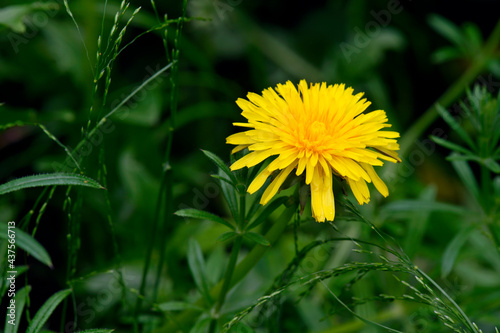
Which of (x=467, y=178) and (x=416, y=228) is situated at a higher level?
(x=467, y=178)

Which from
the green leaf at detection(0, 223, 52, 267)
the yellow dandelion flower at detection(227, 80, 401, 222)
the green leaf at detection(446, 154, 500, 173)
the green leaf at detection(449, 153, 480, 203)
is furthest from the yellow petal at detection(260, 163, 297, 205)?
the green leaf at detection(449, 153, 480, 203)

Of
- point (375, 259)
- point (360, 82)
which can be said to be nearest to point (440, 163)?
point (360, 82)

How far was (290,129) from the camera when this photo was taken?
932mm

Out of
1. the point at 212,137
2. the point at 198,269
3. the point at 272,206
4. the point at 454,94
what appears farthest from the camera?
the point at 212,137

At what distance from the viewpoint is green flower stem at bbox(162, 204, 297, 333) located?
39.4 inches

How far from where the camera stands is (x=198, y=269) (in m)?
1.23

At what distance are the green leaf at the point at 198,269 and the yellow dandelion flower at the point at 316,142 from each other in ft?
1.18

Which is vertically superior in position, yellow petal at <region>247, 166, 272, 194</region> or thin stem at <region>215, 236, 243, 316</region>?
yellow petal at <region>247, 166, 272, 194</region>

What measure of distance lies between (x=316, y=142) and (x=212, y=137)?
1.50 m

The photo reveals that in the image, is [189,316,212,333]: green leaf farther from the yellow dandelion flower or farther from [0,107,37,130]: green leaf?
[0,107,37,130]: green leaf

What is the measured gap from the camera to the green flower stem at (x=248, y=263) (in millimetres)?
1001
